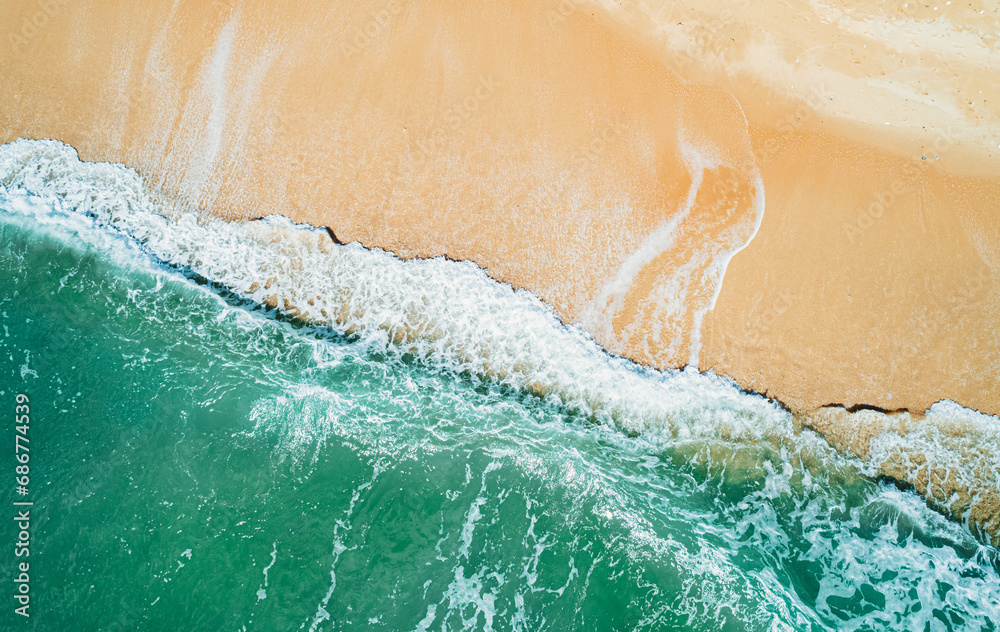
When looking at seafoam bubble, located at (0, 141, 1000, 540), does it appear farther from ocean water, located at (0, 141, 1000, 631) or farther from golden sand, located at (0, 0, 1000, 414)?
golden sand, located at (0, 0, 1000, 414)

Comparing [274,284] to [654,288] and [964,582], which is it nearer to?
[654,288]

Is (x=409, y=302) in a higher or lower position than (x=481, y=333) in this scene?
higher

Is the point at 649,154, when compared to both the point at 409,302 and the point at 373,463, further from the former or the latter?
the point at 373,463

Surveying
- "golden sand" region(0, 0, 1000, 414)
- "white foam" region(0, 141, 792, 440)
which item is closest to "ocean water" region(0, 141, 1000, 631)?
"white foam" region(0, 141, 792, 440)

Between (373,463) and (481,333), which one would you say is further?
(481,333)

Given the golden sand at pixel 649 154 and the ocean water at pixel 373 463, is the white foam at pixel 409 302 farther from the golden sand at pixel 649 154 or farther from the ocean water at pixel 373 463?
the golden sand at pixel 649 154

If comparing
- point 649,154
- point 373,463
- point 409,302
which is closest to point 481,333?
point 409,302
